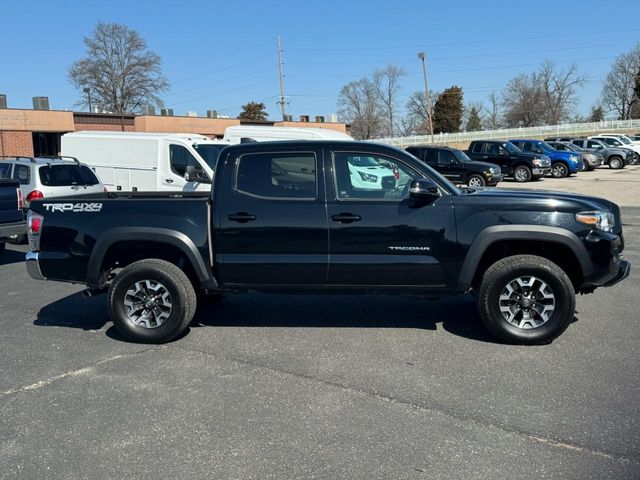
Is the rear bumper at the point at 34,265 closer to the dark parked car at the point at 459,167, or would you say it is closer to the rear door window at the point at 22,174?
the rear door window at the point at 22,174

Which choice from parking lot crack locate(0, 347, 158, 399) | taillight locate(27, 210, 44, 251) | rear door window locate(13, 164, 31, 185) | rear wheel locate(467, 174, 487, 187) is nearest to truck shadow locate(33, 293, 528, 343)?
parking lot crack locate(0, 347, 158, 399)

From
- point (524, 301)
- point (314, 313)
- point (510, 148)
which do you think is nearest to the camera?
point (524, 301)

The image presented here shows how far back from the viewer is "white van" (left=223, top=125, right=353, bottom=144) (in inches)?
596

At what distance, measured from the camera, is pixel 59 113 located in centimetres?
3697

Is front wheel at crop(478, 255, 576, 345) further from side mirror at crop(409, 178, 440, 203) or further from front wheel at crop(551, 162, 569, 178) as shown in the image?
front wheel at crop(551, 162, 569, 178)

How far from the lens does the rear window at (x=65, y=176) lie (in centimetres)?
1181

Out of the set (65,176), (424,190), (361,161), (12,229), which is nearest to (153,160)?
(65,176)

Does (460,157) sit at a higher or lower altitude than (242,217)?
higher

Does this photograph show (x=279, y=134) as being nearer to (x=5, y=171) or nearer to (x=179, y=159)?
(x=179, y=159)

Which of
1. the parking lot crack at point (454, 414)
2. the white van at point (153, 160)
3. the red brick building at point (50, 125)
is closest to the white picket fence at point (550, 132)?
the red brick building at point (50, 125)

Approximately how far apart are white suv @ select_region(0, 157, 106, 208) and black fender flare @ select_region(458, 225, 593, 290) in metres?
9.24

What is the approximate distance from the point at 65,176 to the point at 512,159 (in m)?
19.8

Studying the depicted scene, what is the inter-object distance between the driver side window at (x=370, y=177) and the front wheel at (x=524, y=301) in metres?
1.12

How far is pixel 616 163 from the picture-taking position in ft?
110
